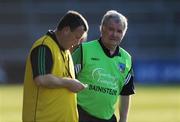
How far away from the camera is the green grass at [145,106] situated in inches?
685

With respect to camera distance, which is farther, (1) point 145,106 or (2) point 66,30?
(1) point 145,106

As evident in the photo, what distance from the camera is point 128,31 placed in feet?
130

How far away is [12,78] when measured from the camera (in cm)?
3186

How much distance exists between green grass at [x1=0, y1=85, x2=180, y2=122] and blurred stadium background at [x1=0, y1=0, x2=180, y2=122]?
5.21m

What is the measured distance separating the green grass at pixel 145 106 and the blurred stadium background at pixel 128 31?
5.21m

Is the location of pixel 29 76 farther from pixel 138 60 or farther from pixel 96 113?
pixel 138 60

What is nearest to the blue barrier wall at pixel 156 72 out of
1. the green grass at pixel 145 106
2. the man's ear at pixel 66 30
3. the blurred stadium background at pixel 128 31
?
the blurred stadium background at pixel 128 31

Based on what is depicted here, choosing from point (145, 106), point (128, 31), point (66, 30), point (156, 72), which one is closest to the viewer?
point (66, 30)

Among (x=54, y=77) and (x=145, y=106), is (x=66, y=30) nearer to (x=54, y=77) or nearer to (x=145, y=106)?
(x=54, y=77)

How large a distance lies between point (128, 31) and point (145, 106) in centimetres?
1827

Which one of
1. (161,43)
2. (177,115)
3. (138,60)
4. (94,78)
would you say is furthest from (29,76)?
(161,43)

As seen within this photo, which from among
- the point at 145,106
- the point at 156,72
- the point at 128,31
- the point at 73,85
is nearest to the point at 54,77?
the point at 73,85

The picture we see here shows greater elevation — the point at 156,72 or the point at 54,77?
the point at 54,77

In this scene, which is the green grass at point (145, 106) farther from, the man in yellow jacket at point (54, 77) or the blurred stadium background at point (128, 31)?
the man in yellow jacket at point (54, 77)
